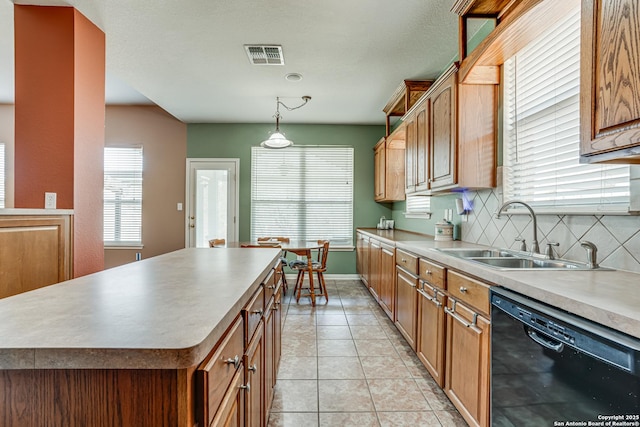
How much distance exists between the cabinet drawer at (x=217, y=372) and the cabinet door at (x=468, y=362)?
3.66ft

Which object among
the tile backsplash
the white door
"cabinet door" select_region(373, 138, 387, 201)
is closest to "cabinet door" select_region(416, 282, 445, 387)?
the tile backsplash

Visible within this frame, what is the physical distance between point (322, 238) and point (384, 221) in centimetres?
→ 112

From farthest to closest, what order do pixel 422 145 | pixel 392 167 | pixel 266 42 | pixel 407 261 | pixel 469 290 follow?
pixel 392 167 < pixel 422 145 < pixel 266 42 < pixel 407 261 < pixel 469 290

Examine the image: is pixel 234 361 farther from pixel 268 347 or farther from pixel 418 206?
pixel 418 206

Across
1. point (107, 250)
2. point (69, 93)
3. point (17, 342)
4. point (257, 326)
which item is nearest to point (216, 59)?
point (69, 93)

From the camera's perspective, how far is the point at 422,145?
3.03 m

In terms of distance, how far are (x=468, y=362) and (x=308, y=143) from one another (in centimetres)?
450

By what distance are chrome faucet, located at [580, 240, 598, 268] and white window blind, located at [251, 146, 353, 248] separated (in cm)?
420

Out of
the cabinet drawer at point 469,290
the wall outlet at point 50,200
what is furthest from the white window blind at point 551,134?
the wall outlet at point 50,200

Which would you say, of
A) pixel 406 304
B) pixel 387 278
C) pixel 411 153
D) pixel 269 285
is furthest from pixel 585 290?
pixel 411 153

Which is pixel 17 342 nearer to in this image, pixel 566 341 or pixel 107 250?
pixel 566 341

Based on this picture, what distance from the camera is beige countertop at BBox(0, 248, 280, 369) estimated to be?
606mm

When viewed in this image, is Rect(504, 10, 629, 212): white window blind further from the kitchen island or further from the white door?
the white door

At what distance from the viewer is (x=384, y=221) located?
5.30 m
